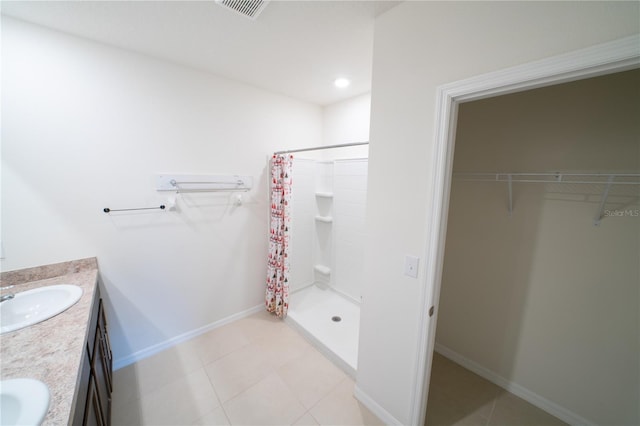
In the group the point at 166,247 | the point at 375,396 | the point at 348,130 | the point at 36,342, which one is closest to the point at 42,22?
the point at 166,247

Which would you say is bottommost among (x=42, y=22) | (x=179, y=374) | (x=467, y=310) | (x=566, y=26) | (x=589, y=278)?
(x=179, y=374)

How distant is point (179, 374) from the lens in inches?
76.4

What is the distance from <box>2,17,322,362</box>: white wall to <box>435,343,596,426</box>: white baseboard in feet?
7.01

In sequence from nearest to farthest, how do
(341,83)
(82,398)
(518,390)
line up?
(82,398), (518,390), (341,83)

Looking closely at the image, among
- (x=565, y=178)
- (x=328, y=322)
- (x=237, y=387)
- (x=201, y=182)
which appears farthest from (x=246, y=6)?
(x=328, y=322)

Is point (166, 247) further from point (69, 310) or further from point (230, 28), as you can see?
point (230, 28)

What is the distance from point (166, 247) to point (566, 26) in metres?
2.79

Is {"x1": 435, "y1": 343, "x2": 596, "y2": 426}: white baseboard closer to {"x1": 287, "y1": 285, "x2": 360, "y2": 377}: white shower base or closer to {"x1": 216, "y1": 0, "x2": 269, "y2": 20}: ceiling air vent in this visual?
{"x1": 287, "y1": 285, "x2": 360, "y2": 377}: white shower base

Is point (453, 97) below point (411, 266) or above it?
above

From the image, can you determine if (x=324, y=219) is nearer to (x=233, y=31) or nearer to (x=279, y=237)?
(x=279, y=237)

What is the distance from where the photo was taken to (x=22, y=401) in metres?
0.79

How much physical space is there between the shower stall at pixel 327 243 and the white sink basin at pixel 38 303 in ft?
5.90

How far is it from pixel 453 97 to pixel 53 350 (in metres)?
2.15

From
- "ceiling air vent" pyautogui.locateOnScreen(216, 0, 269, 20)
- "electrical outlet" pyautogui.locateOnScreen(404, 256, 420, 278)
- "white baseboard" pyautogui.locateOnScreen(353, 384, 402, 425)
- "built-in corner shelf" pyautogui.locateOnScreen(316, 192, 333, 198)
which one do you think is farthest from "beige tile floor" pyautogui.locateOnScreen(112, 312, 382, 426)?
"ceiling air vent" pyautogui.locateOnScreen(216, 0, 269, 20)
